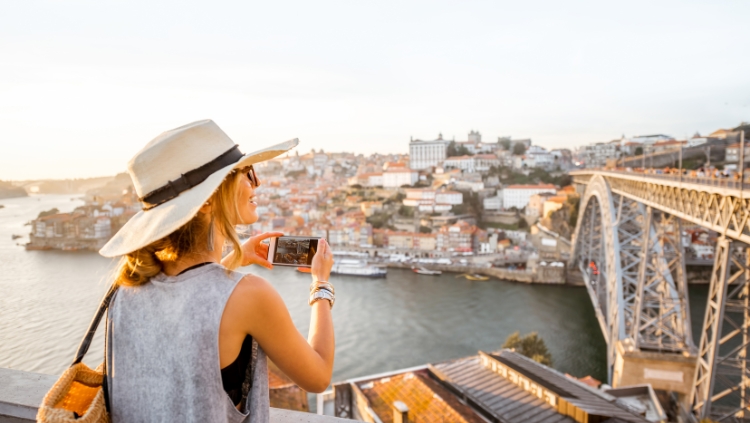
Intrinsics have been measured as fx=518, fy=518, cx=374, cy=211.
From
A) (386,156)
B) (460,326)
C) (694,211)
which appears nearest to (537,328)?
(460,326)

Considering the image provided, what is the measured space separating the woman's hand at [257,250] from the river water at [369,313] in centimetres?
14

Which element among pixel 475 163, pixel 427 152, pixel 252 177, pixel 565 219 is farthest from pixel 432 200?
pixel 252 177

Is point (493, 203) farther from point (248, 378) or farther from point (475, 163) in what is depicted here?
point (248, 378)

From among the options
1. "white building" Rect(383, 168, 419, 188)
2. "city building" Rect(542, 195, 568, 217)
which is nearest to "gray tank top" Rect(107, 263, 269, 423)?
"city building" Rect(542, 195, 568, 217)

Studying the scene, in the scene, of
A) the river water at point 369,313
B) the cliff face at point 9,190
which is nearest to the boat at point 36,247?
the river water at point 369,313

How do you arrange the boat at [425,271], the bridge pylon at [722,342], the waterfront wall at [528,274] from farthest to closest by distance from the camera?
1. the boat at [425,271]
2. the waterfront wall at [528,274]
3. the bridge pylon at [722,342]

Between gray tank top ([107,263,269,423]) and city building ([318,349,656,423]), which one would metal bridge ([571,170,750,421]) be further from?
gray tank top ([107,263,269,423])

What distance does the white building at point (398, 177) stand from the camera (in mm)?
24406

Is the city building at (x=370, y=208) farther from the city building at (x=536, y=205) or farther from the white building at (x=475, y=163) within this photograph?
the white building at (x=475, y=163)

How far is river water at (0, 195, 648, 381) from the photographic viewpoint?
4.38ft

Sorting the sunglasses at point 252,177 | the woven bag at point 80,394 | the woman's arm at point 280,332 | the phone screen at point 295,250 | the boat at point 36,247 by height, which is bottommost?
the boat at point 36,247

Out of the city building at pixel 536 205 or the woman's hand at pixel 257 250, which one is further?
the city building at pixel 536 205

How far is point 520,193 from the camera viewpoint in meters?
20.3

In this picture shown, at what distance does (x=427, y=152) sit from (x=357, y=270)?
1663 centimetres
